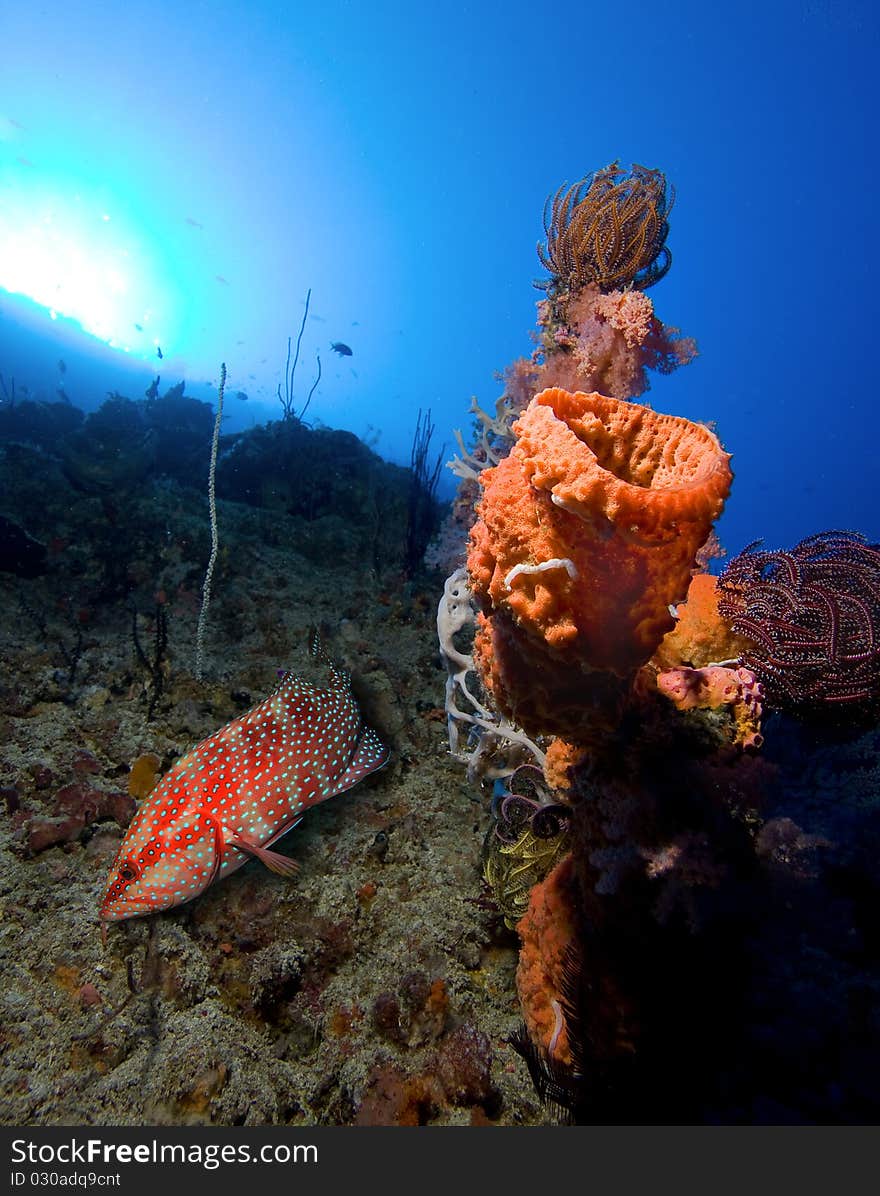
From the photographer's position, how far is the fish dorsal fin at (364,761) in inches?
147

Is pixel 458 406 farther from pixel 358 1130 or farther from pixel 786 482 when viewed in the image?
pixel 358 1130

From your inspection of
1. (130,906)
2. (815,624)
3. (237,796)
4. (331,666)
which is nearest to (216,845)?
(237,796)

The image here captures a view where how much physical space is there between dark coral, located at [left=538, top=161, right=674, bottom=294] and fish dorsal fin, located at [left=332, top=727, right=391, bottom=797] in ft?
13.9

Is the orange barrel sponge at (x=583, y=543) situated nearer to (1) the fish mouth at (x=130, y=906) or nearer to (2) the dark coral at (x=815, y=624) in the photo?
(2) the dark coral at (x=815, y=624)

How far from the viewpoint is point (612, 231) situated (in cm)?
405

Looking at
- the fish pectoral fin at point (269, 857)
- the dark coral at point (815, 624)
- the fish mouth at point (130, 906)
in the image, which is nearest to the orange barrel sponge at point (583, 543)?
the dark coral at point (815, 624)

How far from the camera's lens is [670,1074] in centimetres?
229

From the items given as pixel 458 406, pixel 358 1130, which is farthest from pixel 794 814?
pixel 458 406

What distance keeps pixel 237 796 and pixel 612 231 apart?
518cm

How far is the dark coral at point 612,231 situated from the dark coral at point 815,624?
114 inches

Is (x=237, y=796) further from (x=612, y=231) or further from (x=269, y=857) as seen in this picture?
(x=612, y=231)

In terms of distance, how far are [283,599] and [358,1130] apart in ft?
16.3

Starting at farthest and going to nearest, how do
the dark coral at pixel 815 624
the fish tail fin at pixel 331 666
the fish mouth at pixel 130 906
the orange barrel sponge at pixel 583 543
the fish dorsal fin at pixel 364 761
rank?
the fish tail fin at pixel 331 666 → the fish dorsal fin at pixel 364 761 → the fish mouth at pixel 130 906 → the dark coral at pixel 815 624 → the orange barrel sponge at pixel 583 543

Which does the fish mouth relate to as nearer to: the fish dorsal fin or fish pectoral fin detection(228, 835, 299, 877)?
fish pectoral fin detection(228, 835, 299, 877)
